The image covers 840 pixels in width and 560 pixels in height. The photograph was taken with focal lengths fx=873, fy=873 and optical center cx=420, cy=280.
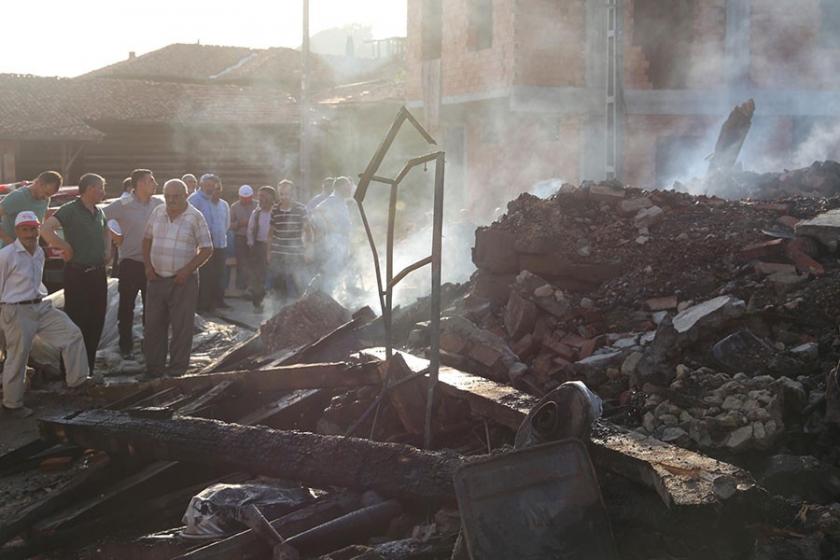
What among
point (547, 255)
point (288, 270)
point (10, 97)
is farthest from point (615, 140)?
point (10, 97)

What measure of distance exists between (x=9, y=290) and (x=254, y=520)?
4513 millimetres

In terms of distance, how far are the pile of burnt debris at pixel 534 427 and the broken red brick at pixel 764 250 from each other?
0.11 ft

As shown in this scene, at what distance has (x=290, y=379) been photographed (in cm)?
617

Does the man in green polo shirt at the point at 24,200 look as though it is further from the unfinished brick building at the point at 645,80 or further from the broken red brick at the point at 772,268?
the unfinished brick building at the point at 645,80

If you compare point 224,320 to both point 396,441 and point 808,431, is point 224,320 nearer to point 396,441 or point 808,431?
point 396,441

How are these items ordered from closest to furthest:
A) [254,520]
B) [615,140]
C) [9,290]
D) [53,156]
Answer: [254,520] → [9,290] → [615,140] → [53,156]

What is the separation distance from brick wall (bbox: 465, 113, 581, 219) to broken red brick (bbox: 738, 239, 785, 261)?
40.0 ft

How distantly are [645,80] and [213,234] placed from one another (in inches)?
460

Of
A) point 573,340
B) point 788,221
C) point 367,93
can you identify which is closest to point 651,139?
point 367,93

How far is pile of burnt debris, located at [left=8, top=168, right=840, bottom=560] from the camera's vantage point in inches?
150

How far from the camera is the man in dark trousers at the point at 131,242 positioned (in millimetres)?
9523

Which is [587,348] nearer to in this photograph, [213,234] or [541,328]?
[541,328]

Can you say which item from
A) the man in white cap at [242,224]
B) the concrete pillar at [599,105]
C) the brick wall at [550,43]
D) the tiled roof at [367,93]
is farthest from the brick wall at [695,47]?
the man in white cap at [242,224]

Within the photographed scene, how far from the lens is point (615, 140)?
768 inches
